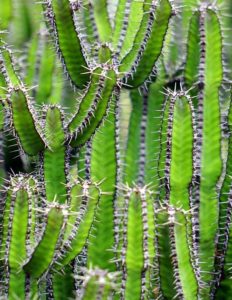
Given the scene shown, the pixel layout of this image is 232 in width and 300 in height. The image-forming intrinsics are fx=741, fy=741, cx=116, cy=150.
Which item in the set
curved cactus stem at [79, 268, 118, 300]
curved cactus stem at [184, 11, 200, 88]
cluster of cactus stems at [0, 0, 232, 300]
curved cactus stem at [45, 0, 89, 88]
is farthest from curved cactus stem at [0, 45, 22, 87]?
curved cactus stem at [79, 268, 118, 300]

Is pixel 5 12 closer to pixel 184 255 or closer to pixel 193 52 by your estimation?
pixel 193 52

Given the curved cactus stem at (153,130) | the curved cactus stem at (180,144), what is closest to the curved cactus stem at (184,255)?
the curved cactus stem at (180,144)

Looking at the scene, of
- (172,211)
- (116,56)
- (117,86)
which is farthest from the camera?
(116,56)

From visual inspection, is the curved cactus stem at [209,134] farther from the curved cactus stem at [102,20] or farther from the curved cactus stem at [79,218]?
the curved cactus stem at [79,218]

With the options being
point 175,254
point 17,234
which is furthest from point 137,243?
point 17,234

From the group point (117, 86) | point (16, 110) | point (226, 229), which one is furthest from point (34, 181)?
point (226, 229)

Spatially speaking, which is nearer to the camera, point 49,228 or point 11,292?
point 49,228

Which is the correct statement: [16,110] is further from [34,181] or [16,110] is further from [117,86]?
[117,86]

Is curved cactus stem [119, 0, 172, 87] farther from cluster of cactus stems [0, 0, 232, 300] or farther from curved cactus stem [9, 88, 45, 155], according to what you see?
curved cactus stem [9, 88, 45, 155]
